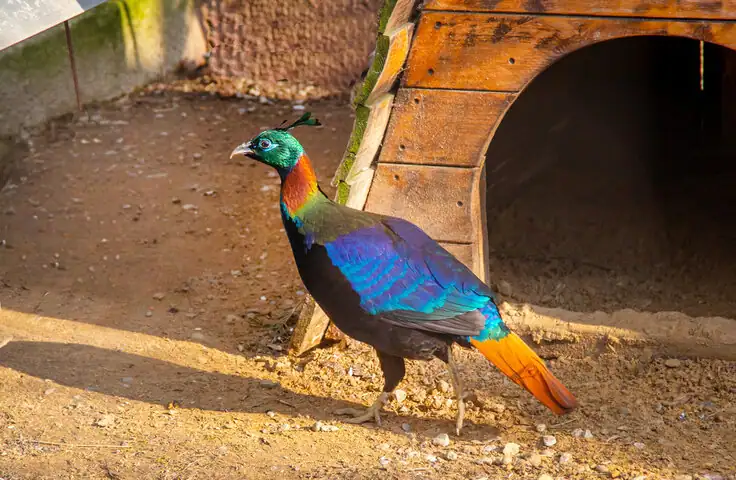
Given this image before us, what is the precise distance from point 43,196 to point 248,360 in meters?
2.35

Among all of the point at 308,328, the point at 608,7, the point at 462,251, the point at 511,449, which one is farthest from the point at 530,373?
the point at 608,7

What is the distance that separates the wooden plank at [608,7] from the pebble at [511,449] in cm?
182

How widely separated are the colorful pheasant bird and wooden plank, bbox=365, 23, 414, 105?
1.69 feet

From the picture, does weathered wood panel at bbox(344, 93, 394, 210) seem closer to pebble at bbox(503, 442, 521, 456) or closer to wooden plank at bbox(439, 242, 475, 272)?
wooden plank at bbox(439, 242, 475, 272)

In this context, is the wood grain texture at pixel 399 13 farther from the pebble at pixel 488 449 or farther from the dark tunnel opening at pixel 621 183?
the pebble at pixel 488 449

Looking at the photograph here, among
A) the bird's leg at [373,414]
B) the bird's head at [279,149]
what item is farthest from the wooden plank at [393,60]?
the bird's leg at [373,414]

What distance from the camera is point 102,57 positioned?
7.05 metres

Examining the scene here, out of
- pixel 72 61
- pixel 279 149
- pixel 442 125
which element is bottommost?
pixel 72 61

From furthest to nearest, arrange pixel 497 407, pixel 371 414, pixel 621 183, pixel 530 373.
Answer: pixel 621 183 < pixel 497 407 < pixel 371 414 < pixel 530 373

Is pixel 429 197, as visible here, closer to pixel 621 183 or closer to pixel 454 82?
pixel 454 82

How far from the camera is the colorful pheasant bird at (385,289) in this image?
11.9 feet

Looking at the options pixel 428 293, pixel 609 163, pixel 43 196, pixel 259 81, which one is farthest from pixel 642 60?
pixel 43 196

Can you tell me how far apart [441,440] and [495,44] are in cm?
171

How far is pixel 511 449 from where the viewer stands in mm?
3588
